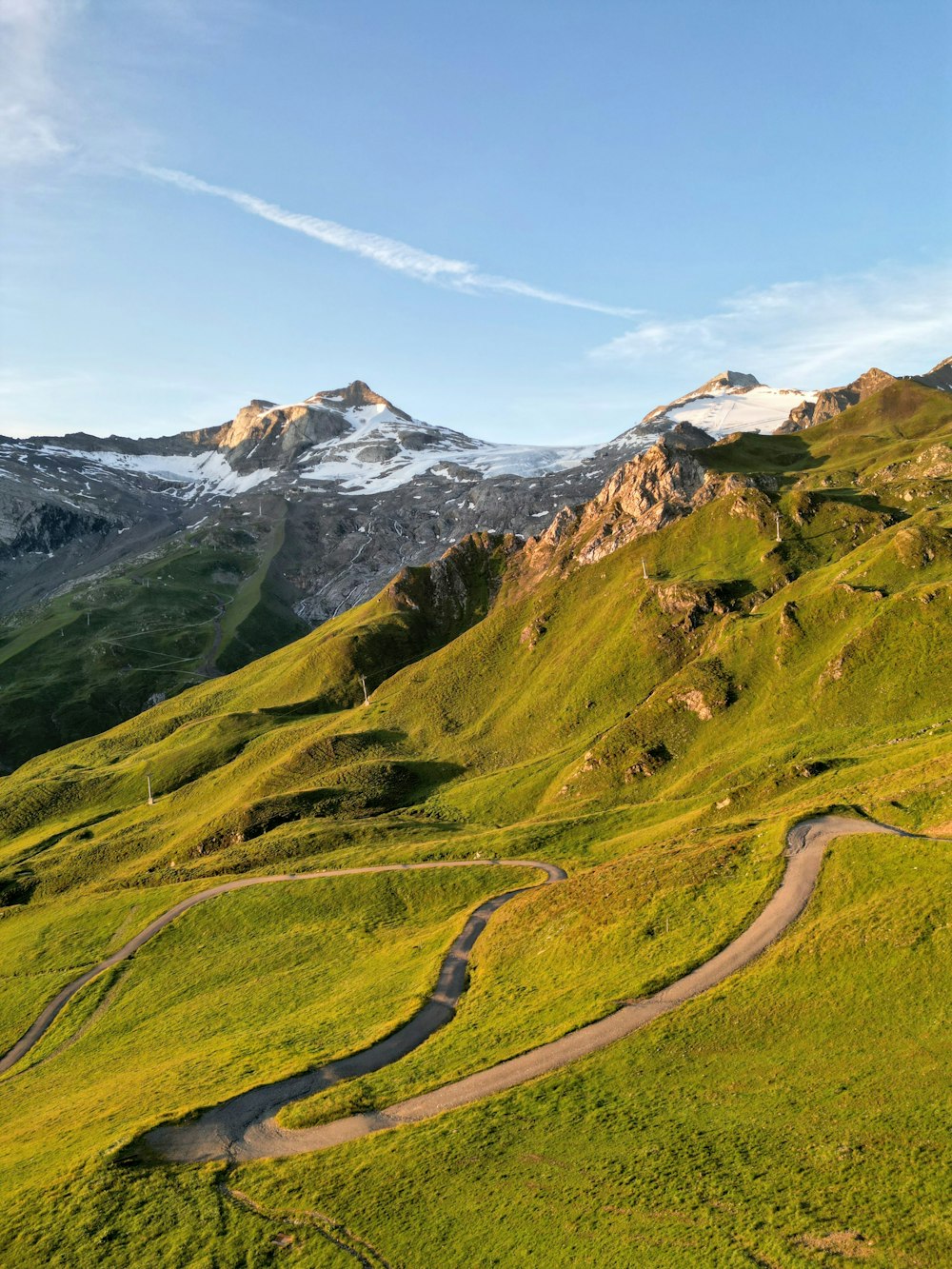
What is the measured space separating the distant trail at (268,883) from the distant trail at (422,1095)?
9094 mm

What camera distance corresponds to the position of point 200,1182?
3722cm

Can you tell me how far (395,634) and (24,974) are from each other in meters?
103

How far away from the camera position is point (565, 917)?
58562mm

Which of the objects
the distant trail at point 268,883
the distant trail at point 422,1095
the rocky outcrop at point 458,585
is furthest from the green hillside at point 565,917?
the rocky outcrop at point 458,585

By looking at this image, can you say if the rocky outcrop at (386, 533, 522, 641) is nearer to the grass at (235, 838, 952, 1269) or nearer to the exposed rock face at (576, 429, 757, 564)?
the exposed rock face at (576, 429, 757, 564)

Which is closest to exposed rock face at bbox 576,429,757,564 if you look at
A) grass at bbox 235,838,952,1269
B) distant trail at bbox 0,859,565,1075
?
distant trail at bbox 0,859,565,1075

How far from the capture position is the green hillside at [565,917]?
101 feet

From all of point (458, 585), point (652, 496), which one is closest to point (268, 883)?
point (652, 496)

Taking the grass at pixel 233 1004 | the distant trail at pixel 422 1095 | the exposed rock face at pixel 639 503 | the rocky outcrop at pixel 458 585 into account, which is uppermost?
the exposed rock face at pixel 639 503

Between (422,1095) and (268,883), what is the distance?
57046 mm

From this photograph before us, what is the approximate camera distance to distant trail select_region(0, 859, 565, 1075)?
6221 cm

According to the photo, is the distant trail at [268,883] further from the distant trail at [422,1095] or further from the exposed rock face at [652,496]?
the exposed rock face at [652,496]

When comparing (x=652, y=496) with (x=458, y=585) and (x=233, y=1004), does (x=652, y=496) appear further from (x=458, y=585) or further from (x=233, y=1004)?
(x=233, y=1004)

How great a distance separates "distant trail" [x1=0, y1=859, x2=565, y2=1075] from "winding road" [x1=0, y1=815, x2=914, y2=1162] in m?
6.83
